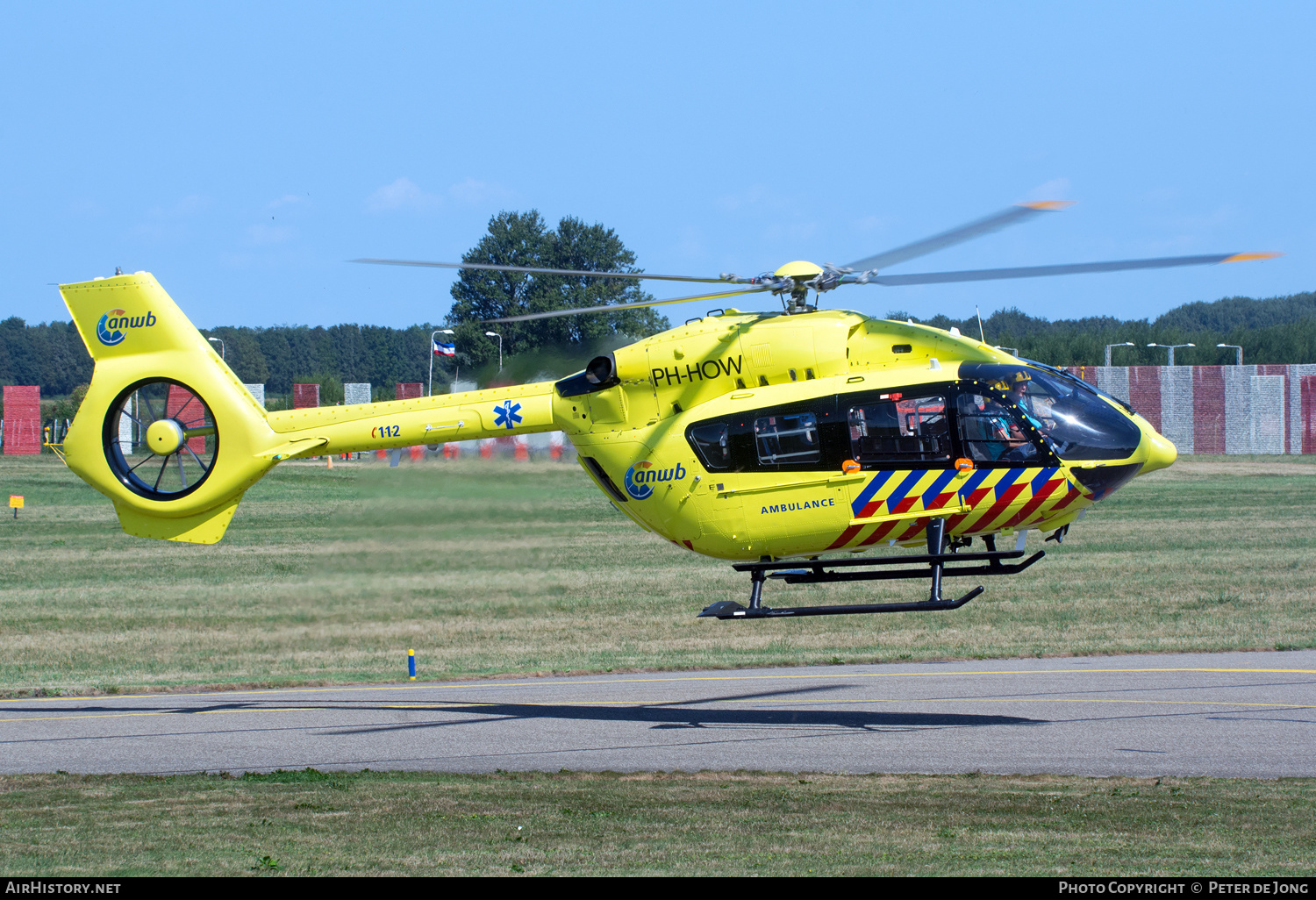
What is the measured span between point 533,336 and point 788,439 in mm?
53614

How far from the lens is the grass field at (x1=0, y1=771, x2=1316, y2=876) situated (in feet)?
30.2

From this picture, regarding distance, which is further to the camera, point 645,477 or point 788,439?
point 645,477

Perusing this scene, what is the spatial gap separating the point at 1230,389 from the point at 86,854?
229 feet

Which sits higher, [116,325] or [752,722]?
[116,325]

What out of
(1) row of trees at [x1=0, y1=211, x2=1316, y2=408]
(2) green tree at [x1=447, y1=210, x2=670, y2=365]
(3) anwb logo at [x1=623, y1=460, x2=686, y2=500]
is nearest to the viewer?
(3) anwb logo at [x1=623, y1=460, x2=686, y2=500]

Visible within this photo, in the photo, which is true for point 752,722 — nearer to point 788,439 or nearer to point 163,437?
point 788,439

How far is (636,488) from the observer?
14.7 m

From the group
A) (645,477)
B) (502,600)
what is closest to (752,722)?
(645,477)

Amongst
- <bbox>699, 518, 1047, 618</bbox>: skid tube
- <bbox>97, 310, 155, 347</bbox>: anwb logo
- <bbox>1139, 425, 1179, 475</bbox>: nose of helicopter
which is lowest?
<bbox>699, 518, 1047, 618</bbox>: skid tube

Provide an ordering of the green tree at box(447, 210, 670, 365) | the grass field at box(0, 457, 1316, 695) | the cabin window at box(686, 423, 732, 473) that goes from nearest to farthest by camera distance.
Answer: the cabin window at box(686, 423, 732, 473) → the grass field at box(0, 457, 1316, 695) → the green tree at box(447, 210, 670, 365)

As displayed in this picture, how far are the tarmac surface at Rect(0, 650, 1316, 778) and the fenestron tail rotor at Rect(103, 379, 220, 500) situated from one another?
3.05 metres

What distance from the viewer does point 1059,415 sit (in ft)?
44.1

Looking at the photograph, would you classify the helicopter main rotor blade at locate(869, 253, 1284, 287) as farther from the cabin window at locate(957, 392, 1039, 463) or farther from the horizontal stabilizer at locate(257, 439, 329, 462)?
the horizontal stabilizer at locate(257, 439, 329, 462)

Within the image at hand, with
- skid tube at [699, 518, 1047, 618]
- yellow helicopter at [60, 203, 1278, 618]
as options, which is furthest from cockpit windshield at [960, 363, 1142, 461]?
skid tube at [699, 518, 1047, 618]
